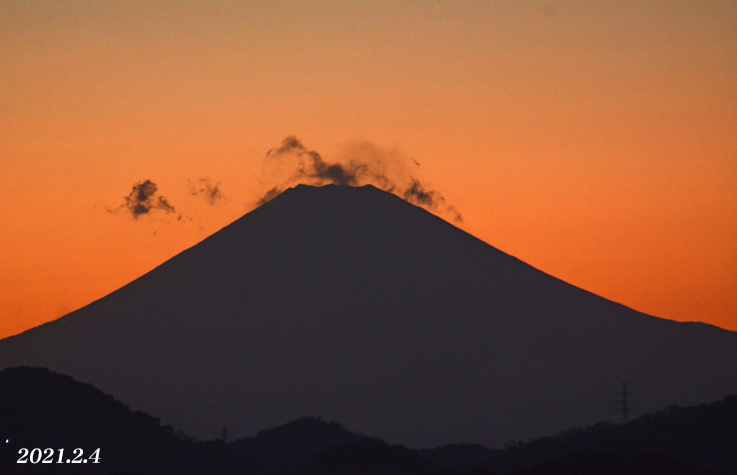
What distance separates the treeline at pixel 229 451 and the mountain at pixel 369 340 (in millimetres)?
69357

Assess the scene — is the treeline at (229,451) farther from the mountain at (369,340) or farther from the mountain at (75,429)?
the mountain at (369,340)

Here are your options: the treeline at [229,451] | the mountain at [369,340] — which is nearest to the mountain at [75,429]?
the treeline at [229,451]

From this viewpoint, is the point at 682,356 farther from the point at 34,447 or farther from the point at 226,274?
the point at 34,447

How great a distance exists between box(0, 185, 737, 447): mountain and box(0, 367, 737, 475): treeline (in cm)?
6936

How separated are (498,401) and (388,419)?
17199mm

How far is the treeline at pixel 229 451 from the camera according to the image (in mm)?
41625

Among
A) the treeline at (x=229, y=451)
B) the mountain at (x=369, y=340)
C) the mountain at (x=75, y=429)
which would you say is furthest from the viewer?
the mountain at (x=369, y=340)

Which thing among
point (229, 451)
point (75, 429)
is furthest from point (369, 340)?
point (75, 429)

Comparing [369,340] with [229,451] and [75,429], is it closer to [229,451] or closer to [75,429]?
[229,451]

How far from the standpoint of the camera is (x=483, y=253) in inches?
6053

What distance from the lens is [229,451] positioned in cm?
5972

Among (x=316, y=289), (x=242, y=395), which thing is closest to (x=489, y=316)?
(x=316, y=289)

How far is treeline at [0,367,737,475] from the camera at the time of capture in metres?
41.6

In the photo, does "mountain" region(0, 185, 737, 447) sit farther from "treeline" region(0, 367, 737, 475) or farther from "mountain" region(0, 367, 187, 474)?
"mountain" region(0, 367, 187, 474)
